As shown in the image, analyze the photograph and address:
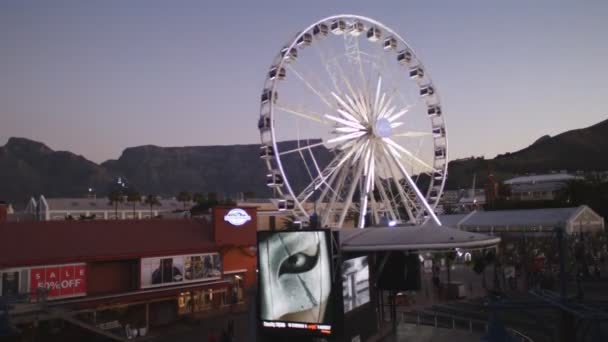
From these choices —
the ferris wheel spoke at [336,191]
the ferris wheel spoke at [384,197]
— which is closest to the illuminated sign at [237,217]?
the ferris wheel spoke at [336,191]

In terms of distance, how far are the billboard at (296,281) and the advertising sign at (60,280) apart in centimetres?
1041

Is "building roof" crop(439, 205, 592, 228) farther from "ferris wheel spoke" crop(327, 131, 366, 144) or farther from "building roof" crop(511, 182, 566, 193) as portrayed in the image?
"building roof" crop(511, 182, 566, 193)

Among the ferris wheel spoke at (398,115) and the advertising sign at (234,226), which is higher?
the ferris wheel spoke at (398,115)

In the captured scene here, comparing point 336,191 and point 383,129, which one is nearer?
point 336,191

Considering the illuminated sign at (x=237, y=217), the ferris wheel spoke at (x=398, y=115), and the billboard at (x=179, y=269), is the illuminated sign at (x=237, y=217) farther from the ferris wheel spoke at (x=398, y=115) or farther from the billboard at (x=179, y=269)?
the ferris wheel spoke at (x=398, y=115)

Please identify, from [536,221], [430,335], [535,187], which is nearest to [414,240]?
[430,335]

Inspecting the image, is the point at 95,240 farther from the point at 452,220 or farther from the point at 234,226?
the point at 452,220

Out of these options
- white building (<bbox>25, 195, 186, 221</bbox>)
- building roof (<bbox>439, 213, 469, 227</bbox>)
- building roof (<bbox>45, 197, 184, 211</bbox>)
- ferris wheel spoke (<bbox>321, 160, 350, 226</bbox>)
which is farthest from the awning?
building roof (<bbox>45, 197, 184, 211</bbox>)

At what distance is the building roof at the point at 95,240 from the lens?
77.7 feet

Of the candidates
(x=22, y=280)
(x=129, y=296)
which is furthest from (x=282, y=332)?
(x=22, y=280)

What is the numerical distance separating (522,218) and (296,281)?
4112 cm

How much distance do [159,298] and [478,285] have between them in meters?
20.2

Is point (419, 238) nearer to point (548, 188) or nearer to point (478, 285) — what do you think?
point (478, 285)

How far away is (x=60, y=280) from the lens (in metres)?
23.7
